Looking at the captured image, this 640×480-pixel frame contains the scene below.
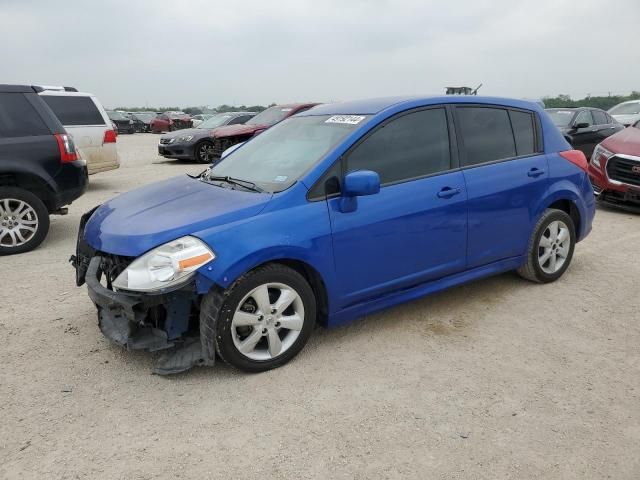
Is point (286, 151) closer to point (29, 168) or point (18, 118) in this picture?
point (29, 168)

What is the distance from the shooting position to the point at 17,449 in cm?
256

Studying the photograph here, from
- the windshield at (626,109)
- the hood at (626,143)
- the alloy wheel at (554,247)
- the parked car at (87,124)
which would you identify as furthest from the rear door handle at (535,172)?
the windshield at (626,109)

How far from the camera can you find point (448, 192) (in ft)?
12.5

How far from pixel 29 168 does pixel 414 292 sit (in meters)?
4.50

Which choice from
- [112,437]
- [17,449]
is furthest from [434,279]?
[17,449]

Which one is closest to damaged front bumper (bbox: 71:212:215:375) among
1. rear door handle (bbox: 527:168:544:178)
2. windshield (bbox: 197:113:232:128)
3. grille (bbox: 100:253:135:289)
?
grille (bbox: 100:253:135:289)

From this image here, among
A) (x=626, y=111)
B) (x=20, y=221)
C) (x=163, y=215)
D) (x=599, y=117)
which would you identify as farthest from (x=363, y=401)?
(x=626, y=111)

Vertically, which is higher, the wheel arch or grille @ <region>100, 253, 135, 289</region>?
the wheel arch

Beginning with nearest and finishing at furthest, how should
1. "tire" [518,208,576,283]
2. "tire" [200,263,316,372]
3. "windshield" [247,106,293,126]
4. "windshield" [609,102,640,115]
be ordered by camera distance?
"tire" [200,263,316,372], "tire" [518,208,576,283], "windshield" [247,106,293,126], "windshield" [609,102,640,115]

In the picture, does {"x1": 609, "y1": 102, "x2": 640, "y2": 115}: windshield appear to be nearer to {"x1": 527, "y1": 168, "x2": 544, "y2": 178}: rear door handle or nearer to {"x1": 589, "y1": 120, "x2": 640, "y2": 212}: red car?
{"x1": 589, "y1": 120, "x2": 640, "y2": 212}: red car

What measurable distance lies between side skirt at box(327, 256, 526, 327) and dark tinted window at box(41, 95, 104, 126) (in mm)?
8037

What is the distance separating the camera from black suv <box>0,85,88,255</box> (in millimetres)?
5734

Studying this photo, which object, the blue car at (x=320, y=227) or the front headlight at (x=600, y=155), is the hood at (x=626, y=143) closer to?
the front headlight at (x=600, y=155)

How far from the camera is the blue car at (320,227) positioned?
3004mm
